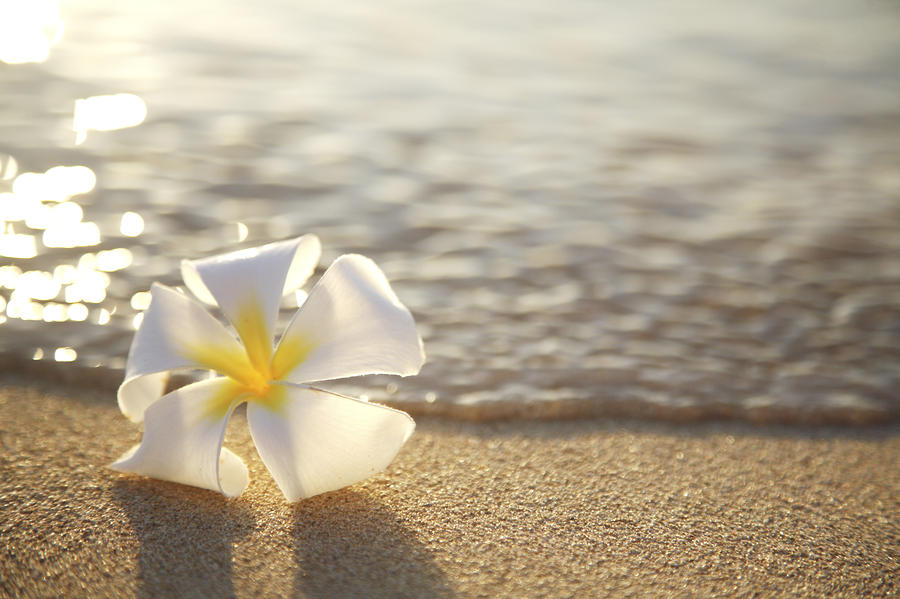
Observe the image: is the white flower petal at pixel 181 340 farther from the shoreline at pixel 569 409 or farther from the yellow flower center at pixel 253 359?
the shoreline at pixel 569 409

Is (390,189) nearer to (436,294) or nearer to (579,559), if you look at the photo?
(436,294)

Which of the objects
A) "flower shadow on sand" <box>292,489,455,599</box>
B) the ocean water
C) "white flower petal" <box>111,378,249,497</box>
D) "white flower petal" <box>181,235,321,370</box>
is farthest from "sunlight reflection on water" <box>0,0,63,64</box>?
"flower shadow on sand" <box>292,489,455,599</box>

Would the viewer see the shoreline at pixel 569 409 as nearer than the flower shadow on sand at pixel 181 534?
No

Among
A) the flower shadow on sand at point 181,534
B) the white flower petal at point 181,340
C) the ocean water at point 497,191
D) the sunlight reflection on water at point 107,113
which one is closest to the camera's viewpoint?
the flower shadow on sand at point 181,534

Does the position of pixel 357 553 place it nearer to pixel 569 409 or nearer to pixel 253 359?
pixel 253 359

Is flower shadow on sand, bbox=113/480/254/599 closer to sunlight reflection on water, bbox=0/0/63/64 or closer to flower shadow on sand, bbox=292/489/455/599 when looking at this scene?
flower shadow on sand, bbox=292/489/455/599

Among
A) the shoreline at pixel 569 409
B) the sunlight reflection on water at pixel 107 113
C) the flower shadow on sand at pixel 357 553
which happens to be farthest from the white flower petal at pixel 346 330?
the sunlight reflection on water at pixel 107 113

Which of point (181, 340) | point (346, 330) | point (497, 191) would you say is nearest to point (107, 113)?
point (497, 191)
